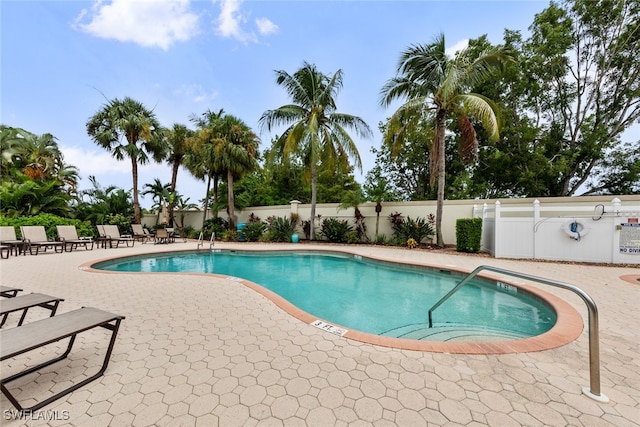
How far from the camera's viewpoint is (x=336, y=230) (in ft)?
44.0

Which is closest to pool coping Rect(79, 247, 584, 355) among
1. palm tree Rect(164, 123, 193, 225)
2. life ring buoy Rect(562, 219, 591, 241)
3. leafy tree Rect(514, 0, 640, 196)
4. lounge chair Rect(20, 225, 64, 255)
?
life ring buoy Rect(562, 219, 591, 241)

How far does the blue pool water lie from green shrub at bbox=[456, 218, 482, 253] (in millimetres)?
3331

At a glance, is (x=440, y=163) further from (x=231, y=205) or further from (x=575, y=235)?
(x=231, y=205)

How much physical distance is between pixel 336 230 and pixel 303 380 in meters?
11.2

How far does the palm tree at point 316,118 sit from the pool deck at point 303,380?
417 inches

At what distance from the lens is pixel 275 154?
13469mm

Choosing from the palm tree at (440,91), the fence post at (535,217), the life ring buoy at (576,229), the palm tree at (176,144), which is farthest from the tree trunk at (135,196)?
the life ring buoy at (576,229)

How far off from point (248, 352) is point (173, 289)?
3241mm

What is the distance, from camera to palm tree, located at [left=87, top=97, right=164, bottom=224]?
1505cm

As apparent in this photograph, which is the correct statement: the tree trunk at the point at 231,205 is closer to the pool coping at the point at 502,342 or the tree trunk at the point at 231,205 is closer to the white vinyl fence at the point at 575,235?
the pool coping at the point at 502,342

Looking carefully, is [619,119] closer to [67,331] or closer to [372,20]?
[372,20]

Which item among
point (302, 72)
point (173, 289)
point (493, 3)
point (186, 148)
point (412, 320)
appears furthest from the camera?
point (186, 148)

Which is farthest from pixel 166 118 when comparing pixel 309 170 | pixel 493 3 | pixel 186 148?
pixel 493 3

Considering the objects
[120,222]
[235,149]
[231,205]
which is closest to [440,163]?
Result: [235,149]
